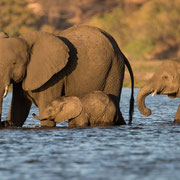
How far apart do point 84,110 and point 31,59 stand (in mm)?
1245

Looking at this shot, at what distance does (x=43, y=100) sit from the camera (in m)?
11.6

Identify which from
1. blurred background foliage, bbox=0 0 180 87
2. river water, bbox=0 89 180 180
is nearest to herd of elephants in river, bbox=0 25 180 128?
river water, bbox=0 89 180 180

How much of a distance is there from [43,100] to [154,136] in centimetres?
203

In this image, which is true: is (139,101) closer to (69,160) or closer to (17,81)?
(17,81)

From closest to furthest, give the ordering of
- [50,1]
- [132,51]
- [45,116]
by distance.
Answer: [45,116] < [132,51] < [50,1]

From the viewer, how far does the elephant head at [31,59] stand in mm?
11234

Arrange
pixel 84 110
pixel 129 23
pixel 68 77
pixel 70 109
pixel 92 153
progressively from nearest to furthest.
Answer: pixel 92 153 < pixel 70 109 < pixel 84 110 < pixel 68 77 < pixel 129 23

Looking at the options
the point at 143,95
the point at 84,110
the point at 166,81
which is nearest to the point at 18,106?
the point at 84,110

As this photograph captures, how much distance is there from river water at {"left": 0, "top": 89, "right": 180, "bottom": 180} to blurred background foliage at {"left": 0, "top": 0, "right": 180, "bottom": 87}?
24444 mm

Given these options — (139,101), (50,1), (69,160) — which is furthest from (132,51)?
(69,160)

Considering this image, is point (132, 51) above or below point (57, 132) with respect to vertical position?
above

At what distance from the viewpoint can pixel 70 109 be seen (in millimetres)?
11570

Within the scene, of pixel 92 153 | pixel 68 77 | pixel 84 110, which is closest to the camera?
pixel 92 153

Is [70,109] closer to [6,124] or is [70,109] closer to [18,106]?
[18,106]
